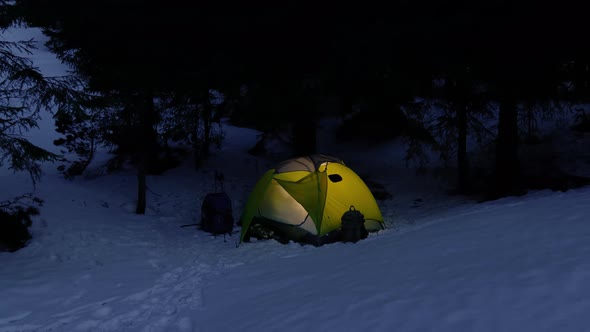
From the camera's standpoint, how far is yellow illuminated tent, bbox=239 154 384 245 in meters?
9.29

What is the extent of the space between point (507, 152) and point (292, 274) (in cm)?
813

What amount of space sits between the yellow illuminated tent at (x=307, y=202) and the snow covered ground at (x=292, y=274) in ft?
2.13

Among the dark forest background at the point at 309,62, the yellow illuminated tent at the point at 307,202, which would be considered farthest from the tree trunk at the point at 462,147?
the yellow illuminated tent at the point at 307,202

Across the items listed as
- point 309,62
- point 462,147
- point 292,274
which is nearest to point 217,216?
point 292,274

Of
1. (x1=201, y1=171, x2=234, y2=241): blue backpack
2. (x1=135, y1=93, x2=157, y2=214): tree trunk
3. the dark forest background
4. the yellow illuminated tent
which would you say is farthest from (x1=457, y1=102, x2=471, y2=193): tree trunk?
(x1=135, y1=93, x2=157, y2=214): tree trunk

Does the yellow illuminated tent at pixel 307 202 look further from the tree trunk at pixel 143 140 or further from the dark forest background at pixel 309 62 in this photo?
the tree trunk at pixel 143 140

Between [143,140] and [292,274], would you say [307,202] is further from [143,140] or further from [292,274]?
[143,140]

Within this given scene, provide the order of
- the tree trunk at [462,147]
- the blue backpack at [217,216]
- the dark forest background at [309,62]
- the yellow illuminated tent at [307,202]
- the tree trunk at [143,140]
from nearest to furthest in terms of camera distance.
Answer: the dark forest background at [309,62], the yellow illuminated tent at [307,202], the blue backpack at [217,216], the tree trunk at [143,140], the tree trunk at [462,147]

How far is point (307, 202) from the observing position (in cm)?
948

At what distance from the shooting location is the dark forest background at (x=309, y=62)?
9.05 metres

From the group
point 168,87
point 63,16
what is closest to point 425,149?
point 168,87

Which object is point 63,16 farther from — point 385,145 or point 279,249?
point 385,145

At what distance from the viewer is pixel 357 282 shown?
4.77 m

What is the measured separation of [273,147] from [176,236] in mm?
9560
